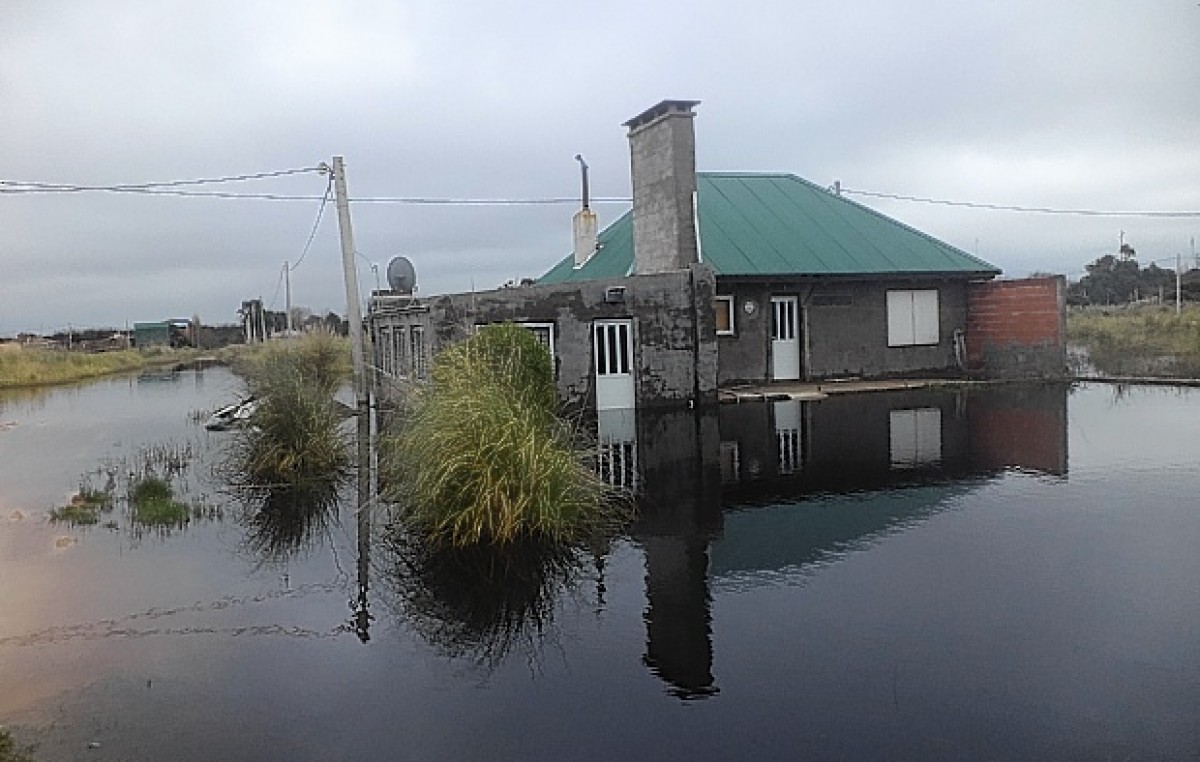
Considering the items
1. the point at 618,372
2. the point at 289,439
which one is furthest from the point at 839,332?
the point at 289,439

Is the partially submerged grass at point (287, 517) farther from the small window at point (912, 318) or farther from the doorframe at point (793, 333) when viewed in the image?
the small window at point (912, 318)

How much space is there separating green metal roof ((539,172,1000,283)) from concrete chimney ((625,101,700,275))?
918mm

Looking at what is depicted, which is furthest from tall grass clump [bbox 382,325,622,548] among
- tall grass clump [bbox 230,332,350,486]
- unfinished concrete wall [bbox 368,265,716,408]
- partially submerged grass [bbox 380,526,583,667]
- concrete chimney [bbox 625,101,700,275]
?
concrete chimney [bbox 625,101,700,275]

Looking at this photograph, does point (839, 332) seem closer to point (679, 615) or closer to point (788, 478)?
point (788, 478)

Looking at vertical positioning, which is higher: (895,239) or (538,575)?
(895,239)

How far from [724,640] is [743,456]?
6426mm

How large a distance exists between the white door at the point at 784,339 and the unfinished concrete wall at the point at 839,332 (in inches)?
4.6

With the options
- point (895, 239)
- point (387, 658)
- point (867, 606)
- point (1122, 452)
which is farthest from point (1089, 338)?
point (387, 658)

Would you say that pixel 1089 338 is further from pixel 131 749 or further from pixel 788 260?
pixel 131 749

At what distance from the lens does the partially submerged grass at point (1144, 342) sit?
859 inches

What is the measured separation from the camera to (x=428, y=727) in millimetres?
4594

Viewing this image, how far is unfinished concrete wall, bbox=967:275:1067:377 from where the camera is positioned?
1986 cm

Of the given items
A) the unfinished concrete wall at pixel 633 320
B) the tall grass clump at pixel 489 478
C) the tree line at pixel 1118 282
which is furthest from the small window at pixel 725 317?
the tree line at pixel 1118 282

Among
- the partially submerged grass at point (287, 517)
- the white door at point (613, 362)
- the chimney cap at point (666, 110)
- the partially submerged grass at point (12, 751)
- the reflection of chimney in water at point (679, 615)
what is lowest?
the partially submerged grass at point (12, 751)
